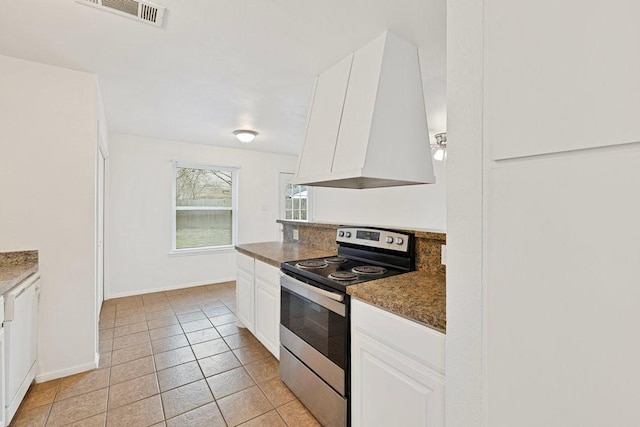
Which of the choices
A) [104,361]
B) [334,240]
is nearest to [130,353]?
[104,361]

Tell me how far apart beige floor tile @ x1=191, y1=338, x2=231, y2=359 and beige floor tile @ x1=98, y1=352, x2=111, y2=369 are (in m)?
0.64

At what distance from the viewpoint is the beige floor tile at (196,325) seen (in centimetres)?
299

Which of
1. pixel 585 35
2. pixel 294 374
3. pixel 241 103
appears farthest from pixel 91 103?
pixel 585 35

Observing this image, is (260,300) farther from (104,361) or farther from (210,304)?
(210,304)

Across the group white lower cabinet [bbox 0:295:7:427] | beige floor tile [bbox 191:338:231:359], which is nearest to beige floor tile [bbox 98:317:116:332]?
beige floor tile [bbox 191:338:231:359]

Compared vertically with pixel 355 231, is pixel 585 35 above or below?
above

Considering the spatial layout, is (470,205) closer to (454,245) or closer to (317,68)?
(454,245)

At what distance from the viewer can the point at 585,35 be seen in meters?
0.61

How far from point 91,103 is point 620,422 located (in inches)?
126

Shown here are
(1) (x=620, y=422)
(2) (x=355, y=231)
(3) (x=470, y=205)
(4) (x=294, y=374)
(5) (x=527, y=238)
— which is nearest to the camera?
(1) (x=620, y=422)

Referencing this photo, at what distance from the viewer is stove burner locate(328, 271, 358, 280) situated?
5.27 feet

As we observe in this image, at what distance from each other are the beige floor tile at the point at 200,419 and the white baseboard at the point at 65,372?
1051 mm

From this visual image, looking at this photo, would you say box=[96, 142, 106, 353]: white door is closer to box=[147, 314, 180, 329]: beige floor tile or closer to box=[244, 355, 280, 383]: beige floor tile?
box=[147, 314, 180, 329]: beige floor tile

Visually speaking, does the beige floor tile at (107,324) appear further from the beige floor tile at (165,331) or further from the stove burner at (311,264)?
the stove burner at (311,264)
